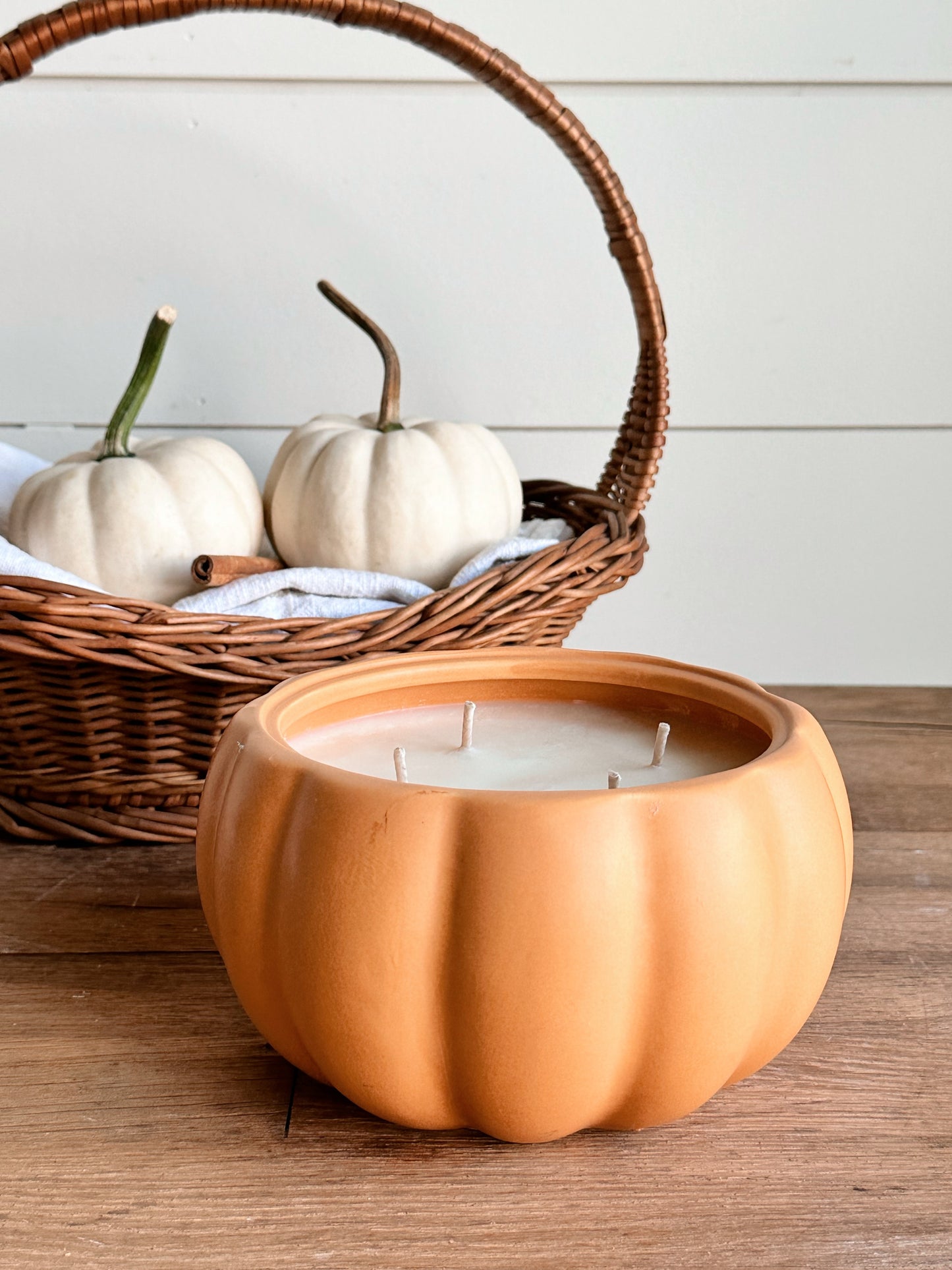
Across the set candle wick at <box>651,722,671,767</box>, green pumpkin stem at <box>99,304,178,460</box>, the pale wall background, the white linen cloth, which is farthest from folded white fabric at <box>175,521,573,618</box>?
the pale wall background

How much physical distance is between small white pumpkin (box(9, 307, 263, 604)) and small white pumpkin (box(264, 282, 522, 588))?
0.13 ft

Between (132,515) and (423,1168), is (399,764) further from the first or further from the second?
(132,515)

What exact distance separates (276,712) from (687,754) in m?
0.13

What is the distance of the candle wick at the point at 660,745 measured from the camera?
1.20 ft

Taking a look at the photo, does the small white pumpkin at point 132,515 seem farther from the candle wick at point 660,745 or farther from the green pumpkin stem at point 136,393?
the candle wick at point 660,745

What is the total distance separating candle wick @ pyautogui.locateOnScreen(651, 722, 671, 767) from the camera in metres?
0.37

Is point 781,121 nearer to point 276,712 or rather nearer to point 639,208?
point 639,208

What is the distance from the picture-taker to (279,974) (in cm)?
31

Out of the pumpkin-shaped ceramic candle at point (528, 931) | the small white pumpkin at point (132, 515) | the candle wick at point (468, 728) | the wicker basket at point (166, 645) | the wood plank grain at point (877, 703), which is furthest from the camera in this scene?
the wood plank grain at point (877, 703)

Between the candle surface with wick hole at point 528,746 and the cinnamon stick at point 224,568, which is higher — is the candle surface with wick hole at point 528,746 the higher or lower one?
the higher one

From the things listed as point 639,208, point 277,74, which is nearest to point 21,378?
point 277,74

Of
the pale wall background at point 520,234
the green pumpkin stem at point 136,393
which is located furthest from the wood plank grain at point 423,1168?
the pale wall background at point 520,234

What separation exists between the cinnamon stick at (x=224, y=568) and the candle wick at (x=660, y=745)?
29 centimetres

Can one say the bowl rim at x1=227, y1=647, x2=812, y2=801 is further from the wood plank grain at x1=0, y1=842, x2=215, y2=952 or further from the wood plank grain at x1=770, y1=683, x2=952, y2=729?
the wood plank grain at x1=770, y1=683, x2=952, y2=729
